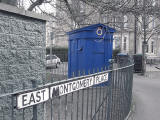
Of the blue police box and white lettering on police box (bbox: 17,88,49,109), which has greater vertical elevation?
the blue police box

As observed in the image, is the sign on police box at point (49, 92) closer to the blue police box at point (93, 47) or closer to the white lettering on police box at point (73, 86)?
the white lettering on police box at point (73, 86)

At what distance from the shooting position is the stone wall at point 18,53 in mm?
3129

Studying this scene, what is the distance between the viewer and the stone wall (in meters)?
3.13

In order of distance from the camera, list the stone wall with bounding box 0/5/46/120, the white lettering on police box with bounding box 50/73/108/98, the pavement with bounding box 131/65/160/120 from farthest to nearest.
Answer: the pavement with bounding box 131/65/160/120, the stone wall with bounding box 0/5/46/120, the white lettering on police box with bounding box 50/73/108/98

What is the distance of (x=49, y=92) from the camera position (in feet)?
6.43

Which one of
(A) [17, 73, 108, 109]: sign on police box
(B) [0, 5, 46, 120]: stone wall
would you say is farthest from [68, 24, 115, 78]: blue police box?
(A) [17, 73, 108, 109]: sign on police box

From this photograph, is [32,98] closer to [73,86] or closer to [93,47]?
[73,86]

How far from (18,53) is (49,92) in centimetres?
166

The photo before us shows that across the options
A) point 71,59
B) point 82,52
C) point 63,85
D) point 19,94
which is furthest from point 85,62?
point 19,94

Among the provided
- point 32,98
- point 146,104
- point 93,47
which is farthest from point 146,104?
point 32,98

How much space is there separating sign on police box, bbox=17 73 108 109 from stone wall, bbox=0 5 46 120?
94 centimetres

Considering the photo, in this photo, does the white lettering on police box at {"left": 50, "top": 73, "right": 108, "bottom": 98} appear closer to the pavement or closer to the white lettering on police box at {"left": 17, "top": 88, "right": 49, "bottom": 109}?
the white lettering on police box at {"left": 17, "top": 88, "right": 49, "bottom": 109}

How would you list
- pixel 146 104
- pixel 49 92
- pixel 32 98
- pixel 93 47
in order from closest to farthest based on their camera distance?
pixel 32 98 < pixel 49 92 < pixel 146 104 < pixel 93 47

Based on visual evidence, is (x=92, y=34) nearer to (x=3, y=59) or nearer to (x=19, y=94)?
(x=3, y=59)
